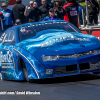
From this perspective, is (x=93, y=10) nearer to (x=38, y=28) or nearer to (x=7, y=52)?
(x=38, y=28)

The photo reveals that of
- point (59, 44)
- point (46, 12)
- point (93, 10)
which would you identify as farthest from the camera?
point (46, 12)

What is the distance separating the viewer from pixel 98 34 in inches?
477

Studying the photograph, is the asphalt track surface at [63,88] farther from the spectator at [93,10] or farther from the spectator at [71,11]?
the spectator at [93,10]

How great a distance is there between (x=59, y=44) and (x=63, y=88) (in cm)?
115

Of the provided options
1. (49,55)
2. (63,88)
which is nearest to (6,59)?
(49,55)

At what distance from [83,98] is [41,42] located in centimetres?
236

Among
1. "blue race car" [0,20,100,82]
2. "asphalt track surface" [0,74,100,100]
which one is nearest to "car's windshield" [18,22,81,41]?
"blue race car" [0,20,100,82]

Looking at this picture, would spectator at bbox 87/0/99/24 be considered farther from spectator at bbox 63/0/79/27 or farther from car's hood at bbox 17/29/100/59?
car's hood at bbox 17/29/100/59

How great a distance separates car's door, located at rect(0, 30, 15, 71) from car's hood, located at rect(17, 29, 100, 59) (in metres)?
0.38

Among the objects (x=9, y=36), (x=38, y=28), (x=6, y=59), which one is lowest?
(x=6, y=59)

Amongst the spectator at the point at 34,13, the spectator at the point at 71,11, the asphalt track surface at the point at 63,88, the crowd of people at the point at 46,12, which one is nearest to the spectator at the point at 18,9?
the crowd of people at the point at 46,12

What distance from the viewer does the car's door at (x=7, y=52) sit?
7859 mm

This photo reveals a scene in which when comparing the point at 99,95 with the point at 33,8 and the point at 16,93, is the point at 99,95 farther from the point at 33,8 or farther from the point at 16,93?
the point at 33,8

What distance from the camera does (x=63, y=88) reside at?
6.34 meters
